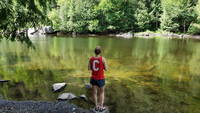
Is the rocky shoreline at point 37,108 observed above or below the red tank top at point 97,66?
below

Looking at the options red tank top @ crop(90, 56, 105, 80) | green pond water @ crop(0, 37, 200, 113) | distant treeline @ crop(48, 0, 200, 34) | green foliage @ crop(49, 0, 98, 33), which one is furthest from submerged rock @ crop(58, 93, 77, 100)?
green foliage @ crop(49, 0, 98, 33)

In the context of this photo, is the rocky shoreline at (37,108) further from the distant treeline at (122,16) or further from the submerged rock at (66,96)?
the distant treeline at (122,16)

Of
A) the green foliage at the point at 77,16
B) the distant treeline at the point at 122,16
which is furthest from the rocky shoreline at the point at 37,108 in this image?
the green foliage at the point at 77,16

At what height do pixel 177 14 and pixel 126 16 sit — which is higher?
pixel 126 16

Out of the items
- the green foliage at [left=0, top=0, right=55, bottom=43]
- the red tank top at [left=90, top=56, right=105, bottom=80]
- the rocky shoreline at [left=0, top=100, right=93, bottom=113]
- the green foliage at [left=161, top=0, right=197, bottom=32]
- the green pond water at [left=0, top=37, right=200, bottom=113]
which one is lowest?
the green pond water at [left=0, top=37, right=200, bottom=113]

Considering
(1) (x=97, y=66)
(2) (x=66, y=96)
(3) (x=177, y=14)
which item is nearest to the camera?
(1) (x=97, y=66)

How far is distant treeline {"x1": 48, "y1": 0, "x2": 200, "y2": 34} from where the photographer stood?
51125mm

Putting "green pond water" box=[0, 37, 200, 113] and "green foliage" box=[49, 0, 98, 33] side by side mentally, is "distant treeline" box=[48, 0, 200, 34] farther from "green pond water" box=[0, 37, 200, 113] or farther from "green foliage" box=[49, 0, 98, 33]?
"green pond water" box=[0, 37, 200, 113]

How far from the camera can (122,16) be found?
55.9 m

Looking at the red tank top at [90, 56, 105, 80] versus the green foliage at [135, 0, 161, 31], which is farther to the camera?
the green foliage at [135, 0, 161, 31]

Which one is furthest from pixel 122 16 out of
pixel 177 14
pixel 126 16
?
pixel 177 14

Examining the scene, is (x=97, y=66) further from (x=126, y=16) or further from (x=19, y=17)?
(x=126, y=16)

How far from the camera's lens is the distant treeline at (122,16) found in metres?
51.1

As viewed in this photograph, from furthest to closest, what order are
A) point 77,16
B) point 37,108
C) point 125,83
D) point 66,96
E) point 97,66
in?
1. point 77,16
2. point 125,83
3. point 66,96
4. point 37,108
5. point 97,66
